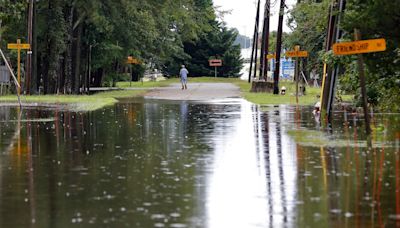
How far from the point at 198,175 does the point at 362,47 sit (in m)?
6.43

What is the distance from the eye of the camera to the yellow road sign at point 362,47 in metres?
18.4

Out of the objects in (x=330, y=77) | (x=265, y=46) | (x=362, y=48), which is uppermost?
(x=265, y=46)

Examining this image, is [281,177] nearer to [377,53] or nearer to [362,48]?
[362,48]

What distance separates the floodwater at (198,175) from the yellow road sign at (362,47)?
1834 mm

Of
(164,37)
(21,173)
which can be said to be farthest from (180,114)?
(164,37)

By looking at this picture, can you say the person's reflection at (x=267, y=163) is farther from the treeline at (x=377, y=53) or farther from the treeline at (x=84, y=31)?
the treeline at (x=84, y=31)

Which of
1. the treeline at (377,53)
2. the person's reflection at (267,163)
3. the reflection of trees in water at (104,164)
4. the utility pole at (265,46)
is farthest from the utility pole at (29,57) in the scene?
the person's reflection at (267,163)

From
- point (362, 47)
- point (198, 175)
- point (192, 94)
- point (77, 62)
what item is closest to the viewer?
point (198, 175)

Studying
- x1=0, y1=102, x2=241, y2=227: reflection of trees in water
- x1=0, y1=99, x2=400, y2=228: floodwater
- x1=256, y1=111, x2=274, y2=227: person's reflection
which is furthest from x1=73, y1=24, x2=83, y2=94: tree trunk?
x1=0, y1=99, x2=400, y2=228: floodwater

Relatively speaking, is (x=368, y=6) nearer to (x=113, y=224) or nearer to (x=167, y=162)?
(x=167, y=162)

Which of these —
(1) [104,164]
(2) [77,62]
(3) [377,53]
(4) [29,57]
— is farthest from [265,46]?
(1) [104,164]

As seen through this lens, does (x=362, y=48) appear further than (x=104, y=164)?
Yes

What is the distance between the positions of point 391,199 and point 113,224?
3.60 metres

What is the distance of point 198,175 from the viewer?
14062 mm
